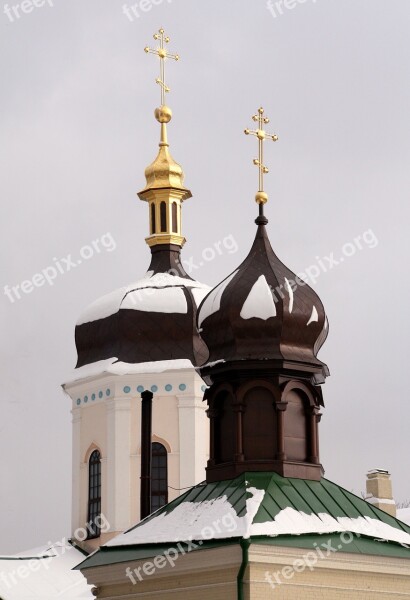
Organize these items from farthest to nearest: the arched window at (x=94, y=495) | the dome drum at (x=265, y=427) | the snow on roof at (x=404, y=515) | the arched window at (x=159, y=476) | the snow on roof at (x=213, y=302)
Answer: the snow on roof at (x=404, y=515)
the arched window at (x=94, y=495)
the arched window at (x=159, y=476)
the snow on roof at (x=213, y=302)
the dome drum at (x=265, y=427)

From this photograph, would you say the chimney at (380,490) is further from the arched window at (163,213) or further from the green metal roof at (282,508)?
the green metal roof at (282,508)

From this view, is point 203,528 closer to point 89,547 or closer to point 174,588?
point 174,588

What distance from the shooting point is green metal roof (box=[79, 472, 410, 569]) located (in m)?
18.7

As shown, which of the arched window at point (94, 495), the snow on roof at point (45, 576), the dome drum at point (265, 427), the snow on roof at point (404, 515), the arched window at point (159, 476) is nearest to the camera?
the dome drum at point (265, 427)

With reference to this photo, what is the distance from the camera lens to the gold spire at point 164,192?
3005 cm

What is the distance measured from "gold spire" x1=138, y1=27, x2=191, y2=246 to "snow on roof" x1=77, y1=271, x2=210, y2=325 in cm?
100

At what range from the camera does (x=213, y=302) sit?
2091cm

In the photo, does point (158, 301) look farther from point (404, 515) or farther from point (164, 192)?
point (404, 515)

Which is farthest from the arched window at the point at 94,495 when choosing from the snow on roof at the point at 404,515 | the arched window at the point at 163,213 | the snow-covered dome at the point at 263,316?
the snow-covered dome at the point at 263,316

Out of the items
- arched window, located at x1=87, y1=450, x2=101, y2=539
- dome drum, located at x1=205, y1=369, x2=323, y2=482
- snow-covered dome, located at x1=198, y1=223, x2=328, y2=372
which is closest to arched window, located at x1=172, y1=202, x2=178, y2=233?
arched window, located at x1=87, y1=450, x2=101, y2=539

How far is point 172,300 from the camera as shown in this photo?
93.6 ft

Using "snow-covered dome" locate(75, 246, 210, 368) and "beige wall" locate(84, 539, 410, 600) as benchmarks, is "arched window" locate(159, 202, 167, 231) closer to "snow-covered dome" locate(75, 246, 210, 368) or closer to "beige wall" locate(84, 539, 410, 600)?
"snow-covered dome" locate(75, 246, 210, 368)

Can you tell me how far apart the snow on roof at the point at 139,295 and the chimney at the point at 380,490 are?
4.11 metres

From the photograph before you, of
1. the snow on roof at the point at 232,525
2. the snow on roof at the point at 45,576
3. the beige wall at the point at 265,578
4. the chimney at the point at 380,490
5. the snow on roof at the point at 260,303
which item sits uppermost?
the snow on roof at the point at 260,303
